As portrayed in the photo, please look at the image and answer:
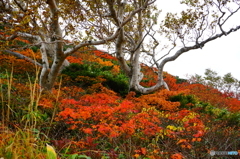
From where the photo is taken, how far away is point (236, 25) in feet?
29.3

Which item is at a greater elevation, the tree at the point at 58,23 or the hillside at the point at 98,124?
the tree at the point at 58,23

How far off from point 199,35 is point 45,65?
643cm

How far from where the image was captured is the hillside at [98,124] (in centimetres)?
264

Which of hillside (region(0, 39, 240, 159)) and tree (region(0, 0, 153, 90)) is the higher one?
tree (region(0, 0, 153, 90))

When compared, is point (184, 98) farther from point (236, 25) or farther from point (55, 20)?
point (55, 20)

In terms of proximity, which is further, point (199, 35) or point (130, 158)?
point (199, 35)

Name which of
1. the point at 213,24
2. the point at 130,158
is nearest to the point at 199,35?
the point at 213,24

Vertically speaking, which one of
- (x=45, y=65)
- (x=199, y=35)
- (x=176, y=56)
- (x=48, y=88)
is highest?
(x=199, y=35)

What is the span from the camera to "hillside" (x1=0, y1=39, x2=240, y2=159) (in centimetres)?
Answer: 264

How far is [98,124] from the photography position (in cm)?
470

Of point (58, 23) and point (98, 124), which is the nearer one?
point (98, 124)

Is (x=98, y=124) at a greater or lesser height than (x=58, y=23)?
lesser

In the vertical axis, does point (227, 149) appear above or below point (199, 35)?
below

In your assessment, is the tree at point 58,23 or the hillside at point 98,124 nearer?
the hillside at point 98,124
